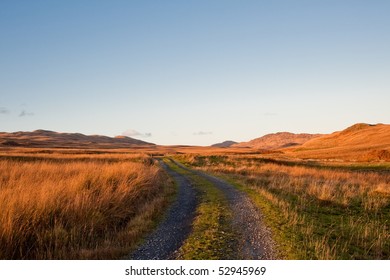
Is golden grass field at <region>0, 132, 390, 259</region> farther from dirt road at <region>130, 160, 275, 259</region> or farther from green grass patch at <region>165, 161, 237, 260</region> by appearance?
green grass patch at <region>165, 161, 237, 260</region>

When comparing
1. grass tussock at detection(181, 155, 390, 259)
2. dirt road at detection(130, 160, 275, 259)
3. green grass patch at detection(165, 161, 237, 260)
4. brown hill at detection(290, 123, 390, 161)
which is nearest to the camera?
green grass patch at detection(165, 161, 237, 260)

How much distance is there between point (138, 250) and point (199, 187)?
43.8ft

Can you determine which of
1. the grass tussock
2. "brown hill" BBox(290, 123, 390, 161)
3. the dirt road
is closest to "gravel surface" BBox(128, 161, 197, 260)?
the dirt road

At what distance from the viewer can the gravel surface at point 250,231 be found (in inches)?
336

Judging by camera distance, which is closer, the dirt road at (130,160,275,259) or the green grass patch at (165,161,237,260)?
the green grass patch at (165,161,237,260)

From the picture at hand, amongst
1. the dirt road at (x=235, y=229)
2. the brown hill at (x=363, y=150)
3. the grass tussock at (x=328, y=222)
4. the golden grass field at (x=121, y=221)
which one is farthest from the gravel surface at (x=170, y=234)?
the brown hill at (x=363, y=150)

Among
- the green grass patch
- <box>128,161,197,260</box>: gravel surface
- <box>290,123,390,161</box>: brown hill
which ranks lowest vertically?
<box>128,161,197,260</box>: gravel surface

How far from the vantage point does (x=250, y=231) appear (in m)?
10.7

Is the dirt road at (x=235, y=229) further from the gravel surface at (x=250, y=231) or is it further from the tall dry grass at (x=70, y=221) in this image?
the tall dry grass at (x=70, y=221)

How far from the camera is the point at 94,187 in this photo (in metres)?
15.5

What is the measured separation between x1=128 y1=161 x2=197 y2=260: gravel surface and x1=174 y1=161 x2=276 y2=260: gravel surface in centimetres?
183

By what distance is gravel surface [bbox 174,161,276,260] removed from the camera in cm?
855

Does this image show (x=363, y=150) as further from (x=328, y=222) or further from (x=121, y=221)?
(x=121, y=221)

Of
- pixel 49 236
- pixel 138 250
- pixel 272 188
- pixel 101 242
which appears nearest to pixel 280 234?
pixel 138 250
